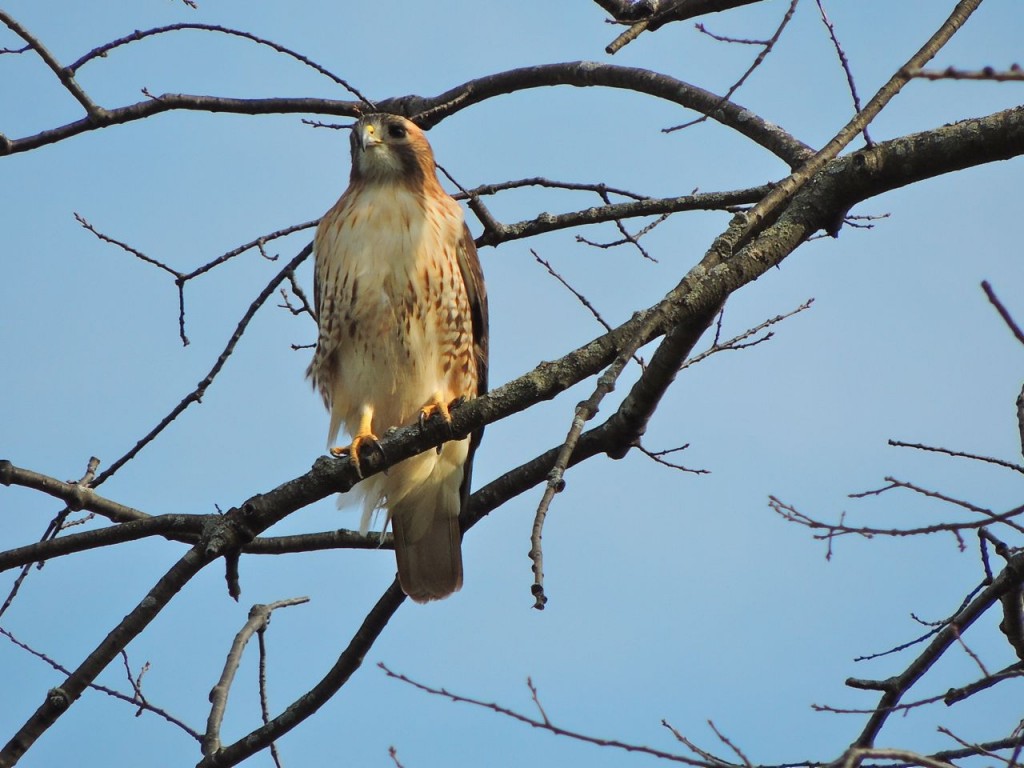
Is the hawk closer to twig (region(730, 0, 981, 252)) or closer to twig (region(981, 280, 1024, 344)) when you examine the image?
twig (region(730, 0, 981, 252))

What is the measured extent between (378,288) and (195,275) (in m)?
Result: 0.78

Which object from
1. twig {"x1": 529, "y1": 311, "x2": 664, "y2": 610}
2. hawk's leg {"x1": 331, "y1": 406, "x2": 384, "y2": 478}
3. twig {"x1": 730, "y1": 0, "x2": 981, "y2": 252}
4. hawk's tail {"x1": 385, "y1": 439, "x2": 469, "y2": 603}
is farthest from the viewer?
hawk's tail {"x1": 385, "y1": 439, "x2": 469, "y2": 603}

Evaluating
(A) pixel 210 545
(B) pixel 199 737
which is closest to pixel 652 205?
(A) pixel 210 545

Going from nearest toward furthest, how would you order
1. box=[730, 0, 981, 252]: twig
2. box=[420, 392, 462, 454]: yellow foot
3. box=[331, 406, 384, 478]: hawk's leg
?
1. box=[730, 0, 981, 252]: twig
2. box=[420, 392, 462, 454]: yellow foot
3. box=[331, 406, 384, 478]: hawk's leg

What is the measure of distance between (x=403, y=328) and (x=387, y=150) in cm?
97

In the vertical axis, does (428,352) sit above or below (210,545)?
above

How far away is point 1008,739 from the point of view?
3.17 meters

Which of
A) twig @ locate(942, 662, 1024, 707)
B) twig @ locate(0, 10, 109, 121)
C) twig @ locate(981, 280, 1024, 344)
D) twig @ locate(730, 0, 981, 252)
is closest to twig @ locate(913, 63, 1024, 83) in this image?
twig @ locate(981, 280, 1024, 344)

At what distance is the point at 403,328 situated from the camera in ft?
17.3

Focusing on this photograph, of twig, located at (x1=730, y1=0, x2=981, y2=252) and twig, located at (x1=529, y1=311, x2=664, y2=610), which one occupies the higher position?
twig, located at (x1=730, y1=0, x2=981, y2=252)

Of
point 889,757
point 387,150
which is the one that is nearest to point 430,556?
point 387,150

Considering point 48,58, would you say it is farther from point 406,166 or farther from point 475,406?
Result: point 475,406

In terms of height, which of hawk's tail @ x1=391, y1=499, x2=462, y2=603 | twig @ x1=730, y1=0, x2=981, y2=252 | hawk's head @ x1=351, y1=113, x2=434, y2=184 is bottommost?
twig @ x1=730, y1=0, x2=981, y2=252

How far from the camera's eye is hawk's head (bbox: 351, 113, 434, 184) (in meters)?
5.67
